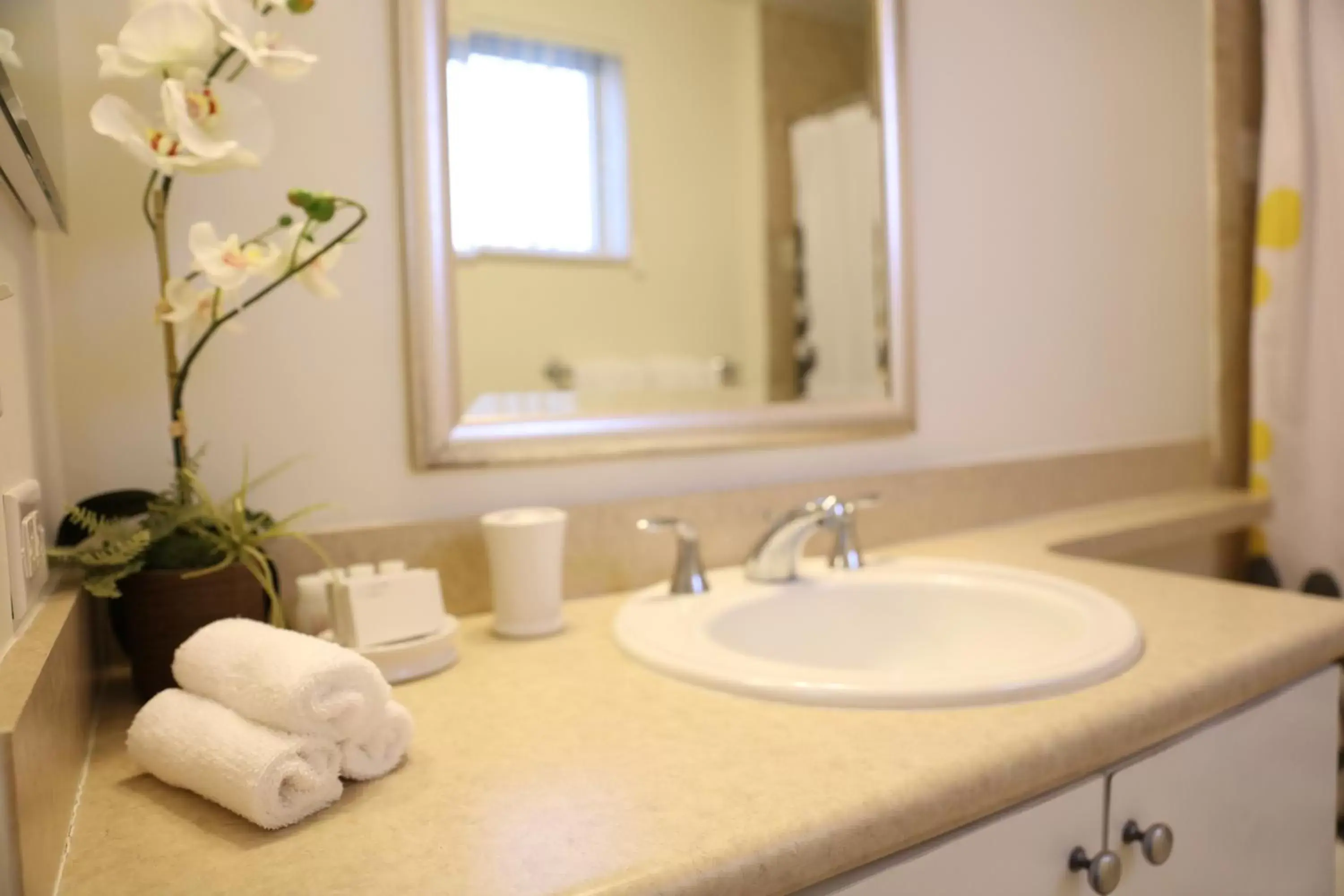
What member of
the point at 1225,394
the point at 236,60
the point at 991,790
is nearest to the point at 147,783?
the point at 991,790

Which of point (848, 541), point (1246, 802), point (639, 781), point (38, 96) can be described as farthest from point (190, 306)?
point (1246, 802)

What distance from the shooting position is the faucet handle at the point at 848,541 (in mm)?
1179

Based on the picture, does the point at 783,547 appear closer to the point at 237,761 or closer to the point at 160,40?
the point at 237,761

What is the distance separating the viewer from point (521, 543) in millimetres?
Result: 965

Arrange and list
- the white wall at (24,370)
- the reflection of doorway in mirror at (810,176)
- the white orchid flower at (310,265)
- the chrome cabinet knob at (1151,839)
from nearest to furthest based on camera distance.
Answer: the white wall at (24,370) → the chrome cabinet knob at (1151,839) → the white orchid flower at (310,265) → the reflection of doorway in mirror at (810,176)

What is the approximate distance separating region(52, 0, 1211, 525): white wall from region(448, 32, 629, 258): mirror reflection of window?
9 centimetres

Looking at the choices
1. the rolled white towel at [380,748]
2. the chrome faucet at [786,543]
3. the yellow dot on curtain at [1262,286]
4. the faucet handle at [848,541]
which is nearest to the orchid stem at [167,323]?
the rolled white towel at [380,748]

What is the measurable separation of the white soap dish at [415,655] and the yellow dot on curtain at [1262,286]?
1.55 metres

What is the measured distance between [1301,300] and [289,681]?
1.77 meters

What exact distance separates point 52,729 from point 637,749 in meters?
0.36

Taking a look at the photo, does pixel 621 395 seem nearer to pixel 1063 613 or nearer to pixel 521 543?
pixel 521 543

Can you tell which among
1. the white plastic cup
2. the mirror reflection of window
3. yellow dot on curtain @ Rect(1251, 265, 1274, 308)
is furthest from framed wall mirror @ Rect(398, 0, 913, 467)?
yellow dot on curtain @ Rect(1251, 265, 1274, 308)

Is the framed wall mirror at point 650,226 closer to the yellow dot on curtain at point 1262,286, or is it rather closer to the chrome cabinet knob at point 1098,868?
the chrome cabinet knob at point 1098,868

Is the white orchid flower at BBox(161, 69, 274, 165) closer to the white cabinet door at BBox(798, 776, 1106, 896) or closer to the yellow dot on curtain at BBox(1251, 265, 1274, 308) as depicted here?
the white cabinet door at BBox(798, 776, 1106, 896)
